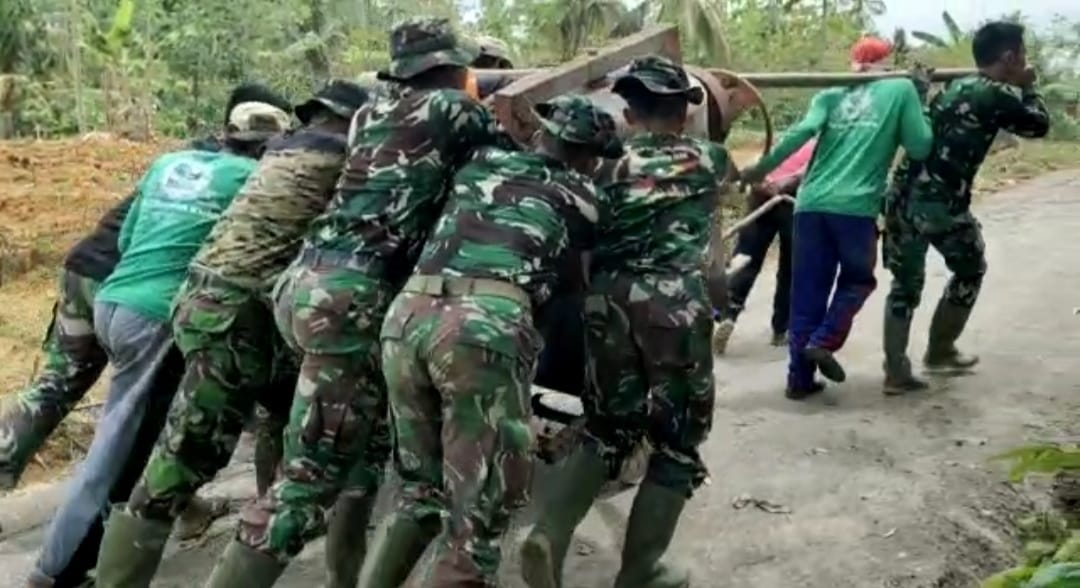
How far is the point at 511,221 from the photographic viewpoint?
4.47m

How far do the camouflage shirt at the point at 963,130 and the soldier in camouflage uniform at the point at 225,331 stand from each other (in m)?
3.26

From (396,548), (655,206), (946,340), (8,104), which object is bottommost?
(8,104)

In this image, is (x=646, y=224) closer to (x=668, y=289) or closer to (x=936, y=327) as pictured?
(x=668, y=289)

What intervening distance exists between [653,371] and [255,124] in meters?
1.77

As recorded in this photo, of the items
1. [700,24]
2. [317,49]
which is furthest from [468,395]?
[317,49]

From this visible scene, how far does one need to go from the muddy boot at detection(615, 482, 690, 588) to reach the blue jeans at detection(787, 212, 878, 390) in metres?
2.35

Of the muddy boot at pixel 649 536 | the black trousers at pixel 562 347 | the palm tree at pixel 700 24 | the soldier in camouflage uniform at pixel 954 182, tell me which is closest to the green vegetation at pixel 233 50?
the palm tree at pixel 700 24

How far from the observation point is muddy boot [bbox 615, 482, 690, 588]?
5.02 metres

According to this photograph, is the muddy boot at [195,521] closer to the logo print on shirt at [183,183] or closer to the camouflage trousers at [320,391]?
the logo print on shirt at [183,183]

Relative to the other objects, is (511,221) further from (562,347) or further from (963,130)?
(963,130)

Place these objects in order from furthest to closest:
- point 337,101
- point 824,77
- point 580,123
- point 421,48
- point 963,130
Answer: point 963,130 < point 824,77 < point 337,101 < point 421,48 < point 580,123

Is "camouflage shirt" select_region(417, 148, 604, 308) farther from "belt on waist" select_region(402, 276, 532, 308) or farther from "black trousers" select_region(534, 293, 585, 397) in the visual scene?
"black trousers" select_region(534, 293, 585, 397)

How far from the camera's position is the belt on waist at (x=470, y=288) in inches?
172

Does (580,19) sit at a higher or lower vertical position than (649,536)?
lower
